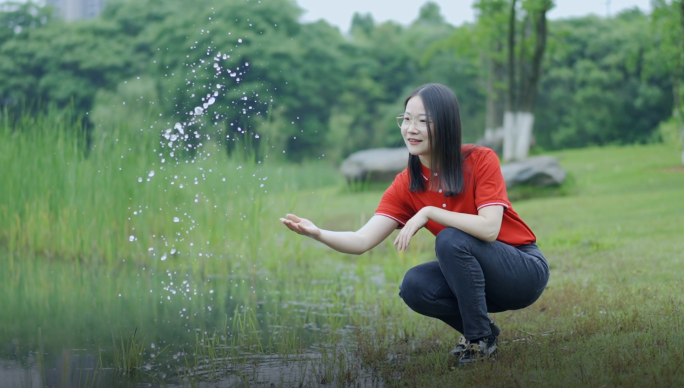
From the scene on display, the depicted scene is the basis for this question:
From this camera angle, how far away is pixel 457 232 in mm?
3127

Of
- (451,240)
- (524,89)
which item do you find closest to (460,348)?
(451,240)

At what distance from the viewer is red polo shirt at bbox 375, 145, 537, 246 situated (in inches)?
124

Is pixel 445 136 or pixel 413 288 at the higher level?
pixel 445 136

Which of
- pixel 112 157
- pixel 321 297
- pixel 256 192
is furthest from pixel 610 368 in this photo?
pixel 112 157

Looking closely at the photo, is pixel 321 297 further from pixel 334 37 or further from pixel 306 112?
pixel 334 37

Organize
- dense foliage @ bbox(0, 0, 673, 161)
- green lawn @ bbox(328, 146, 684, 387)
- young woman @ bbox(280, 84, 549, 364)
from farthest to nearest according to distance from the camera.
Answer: dense foliage @ bbox(0, 0, 673, 161) < young woman @ bbox(280, 84, 549, 364) < green lawn @ bbox(328, 146, 684, 387)

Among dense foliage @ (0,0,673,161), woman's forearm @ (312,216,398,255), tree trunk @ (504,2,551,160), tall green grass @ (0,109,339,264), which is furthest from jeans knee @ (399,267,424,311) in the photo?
dense foliage @ (0,0,673,161)

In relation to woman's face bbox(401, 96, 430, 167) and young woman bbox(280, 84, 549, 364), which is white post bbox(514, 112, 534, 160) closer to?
young woman bbox(280, 84, 549, 364)

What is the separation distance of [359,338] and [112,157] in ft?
11.9

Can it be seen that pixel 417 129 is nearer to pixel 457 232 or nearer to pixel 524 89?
pixel 457 232

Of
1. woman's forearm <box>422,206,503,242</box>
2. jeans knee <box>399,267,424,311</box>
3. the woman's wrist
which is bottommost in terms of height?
jeans knee <box>399,267,424,311</box>

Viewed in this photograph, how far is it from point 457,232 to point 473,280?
0.22m

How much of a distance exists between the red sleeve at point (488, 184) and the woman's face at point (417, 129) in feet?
0.83

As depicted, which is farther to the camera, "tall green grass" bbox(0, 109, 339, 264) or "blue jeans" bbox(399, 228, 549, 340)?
"tall green grass" bbox(0, 109, 339, 264)
